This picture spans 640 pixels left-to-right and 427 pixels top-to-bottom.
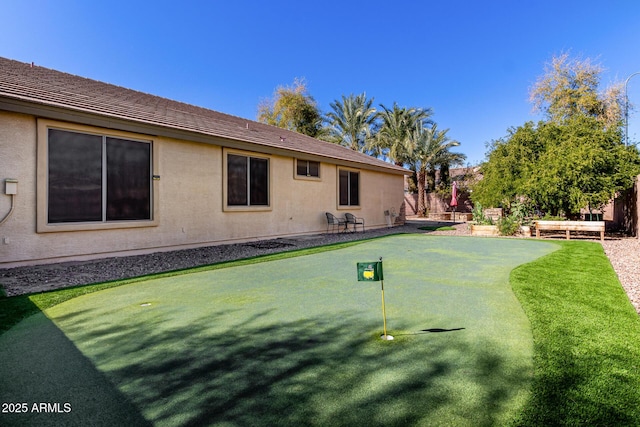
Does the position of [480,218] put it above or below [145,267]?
above

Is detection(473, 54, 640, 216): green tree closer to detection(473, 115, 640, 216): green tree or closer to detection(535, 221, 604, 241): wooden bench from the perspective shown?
detection(473, 115, 640, 216): green tree

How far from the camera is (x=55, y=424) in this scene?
71.6 inches

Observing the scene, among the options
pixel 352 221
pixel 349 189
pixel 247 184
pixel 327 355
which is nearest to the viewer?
pixel 327 355

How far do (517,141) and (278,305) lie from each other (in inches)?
577

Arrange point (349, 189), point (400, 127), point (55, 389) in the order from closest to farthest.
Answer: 1. point (55, 389)
2. point (349, 189)
3. point (400, 127)

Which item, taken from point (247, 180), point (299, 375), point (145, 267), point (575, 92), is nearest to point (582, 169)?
point (247, 180)

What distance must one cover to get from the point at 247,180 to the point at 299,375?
947 cm

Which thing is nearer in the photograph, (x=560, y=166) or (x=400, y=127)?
(x=560, y=166)

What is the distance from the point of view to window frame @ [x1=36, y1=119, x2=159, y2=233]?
22.5ft

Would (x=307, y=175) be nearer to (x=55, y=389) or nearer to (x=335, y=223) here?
(x=335, y=223)

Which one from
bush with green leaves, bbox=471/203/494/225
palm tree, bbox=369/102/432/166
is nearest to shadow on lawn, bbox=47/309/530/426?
bush with green leaves, bbox=471/203/494/225

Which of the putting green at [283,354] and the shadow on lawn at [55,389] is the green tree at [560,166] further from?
the shadow on lawn at [55,389]

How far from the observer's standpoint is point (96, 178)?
7672mm

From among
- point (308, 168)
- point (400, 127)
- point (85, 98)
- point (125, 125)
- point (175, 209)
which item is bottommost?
point (175, 209)
